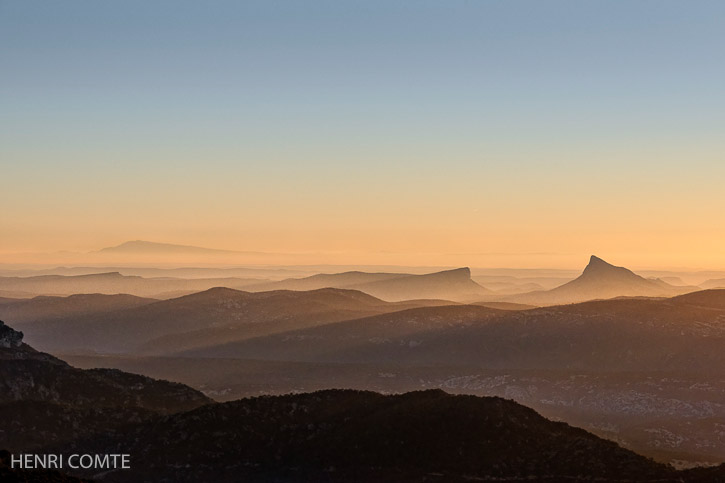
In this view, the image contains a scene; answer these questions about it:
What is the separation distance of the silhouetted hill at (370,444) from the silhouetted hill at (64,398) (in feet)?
19.4

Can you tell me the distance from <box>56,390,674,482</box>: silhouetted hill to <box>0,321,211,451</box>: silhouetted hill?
5.91 meters

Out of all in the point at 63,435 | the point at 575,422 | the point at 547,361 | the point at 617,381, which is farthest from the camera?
the point at 547,361

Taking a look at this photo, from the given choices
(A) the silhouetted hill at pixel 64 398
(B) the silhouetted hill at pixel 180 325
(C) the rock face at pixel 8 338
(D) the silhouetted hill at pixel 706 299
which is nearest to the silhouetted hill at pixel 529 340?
(D) the silhouetted hill at pixel 706 299

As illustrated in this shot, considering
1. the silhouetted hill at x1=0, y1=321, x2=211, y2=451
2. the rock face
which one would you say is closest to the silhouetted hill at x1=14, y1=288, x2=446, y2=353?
the rock face

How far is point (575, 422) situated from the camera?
9150cm

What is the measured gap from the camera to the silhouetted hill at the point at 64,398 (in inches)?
2418

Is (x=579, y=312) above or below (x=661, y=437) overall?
above

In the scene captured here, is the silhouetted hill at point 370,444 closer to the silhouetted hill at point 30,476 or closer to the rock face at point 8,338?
the silhouetted hill at point 30,476

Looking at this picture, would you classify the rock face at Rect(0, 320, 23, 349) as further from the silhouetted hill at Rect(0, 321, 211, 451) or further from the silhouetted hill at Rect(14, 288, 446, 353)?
the silhouetted hill at Rect(14, 288, 446, 353)

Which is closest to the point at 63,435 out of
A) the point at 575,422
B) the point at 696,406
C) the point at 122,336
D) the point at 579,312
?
the point at 575,422

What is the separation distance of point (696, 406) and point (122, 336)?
11885 centimetres

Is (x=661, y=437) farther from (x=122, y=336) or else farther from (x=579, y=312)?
(x=122, y=336)

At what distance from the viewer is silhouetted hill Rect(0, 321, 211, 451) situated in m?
61.4

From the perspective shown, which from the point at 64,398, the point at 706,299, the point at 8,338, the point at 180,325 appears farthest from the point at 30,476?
the point at 180,325
